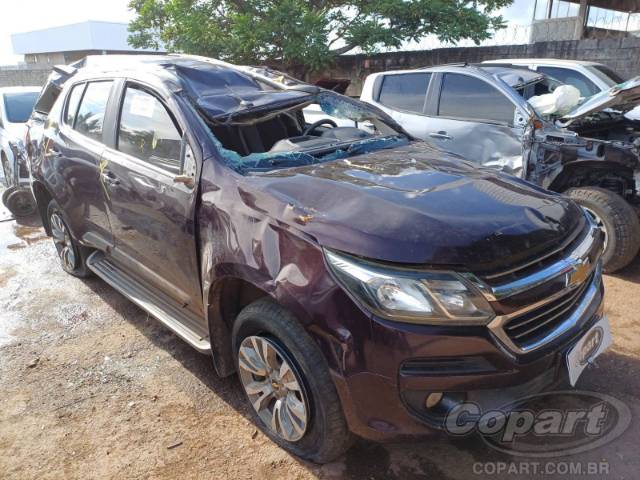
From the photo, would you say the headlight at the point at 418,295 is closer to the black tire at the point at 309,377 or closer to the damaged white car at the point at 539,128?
the black tire at the point at 309,377

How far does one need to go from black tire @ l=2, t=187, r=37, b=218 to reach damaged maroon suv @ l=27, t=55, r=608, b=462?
3.80 m

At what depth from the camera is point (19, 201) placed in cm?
642

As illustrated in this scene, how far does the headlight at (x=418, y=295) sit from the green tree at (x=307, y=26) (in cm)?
1079

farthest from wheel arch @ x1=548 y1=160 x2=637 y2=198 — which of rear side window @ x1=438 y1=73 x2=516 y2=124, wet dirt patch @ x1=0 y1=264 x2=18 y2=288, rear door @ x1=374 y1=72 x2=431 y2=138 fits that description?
wet dirt patch @ x1=0 y1=264 x2=18 y2=288

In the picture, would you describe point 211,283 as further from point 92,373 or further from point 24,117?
point 24,117

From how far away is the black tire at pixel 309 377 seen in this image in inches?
75.9

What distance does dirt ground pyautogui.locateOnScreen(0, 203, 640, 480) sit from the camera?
225 centimetres

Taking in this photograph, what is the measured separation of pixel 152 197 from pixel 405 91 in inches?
A: 164

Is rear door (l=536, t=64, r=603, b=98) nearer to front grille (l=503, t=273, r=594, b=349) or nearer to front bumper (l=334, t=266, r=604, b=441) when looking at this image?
front grille (l=503, t=273, r=594, b=349)

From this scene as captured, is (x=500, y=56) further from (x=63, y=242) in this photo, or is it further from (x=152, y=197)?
(x=152, y=197)

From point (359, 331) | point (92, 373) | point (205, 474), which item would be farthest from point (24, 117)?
point (359, 331)

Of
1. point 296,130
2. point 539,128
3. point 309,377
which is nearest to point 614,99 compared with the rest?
point 539,128

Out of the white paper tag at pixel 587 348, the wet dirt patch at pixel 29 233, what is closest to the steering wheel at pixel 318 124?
the white paper tag at pixel 587 348

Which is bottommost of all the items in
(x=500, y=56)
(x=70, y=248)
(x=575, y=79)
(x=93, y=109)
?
(x=70, y=248)
